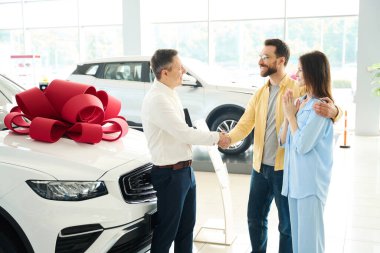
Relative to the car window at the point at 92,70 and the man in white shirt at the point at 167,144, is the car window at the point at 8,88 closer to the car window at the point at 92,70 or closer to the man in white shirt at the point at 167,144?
the man in white shirt at the point at 167,144

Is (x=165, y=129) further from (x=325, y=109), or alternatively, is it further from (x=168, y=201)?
(x=325, y=109)

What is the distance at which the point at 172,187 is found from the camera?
2600mm

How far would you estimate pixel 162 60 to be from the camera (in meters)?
2.66

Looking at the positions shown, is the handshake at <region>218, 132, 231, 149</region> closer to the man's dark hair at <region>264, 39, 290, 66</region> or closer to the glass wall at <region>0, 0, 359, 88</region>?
the man's dark hair at <region>264, 39, 290, 66</region>

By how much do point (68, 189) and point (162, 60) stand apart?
0.94 meters

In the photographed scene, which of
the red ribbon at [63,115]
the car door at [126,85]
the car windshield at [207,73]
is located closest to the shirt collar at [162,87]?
the red ribbon at [63,115]

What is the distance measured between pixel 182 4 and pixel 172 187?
31.9 feet

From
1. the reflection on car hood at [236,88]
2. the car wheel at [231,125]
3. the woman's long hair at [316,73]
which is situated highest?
the woman's long hair at [316,73]

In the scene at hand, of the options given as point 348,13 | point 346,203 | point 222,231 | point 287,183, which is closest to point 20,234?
point 287,183

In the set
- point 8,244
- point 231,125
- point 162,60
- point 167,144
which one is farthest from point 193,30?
point 8,244

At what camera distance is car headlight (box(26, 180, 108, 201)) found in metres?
2.21

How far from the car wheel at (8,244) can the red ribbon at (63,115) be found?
0.58 m

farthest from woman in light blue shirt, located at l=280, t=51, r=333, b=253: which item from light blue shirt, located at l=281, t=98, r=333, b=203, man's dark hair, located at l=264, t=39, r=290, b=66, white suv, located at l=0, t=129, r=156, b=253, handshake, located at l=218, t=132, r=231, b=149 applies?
white suv, located at l=0, t=129, r=156, b=253

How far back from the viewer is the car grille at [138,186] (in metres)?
2.44
